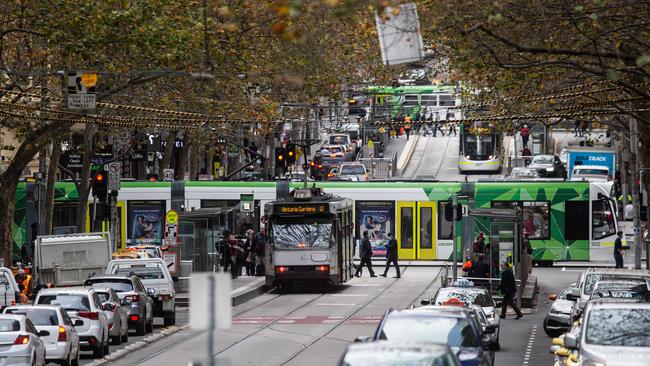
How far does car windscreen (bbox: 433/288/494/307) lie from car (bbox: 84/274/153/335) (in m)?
7.57

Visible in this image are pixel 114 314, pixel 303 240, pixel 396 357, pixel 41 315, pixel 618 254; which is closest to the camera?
pixel 396 357

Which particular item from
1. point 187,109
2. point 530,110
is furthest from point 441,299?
point 187,109

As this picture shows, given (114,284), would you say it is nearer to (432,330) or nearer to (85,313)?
(85,313)

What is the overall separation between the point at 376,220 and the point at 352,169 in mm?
29871

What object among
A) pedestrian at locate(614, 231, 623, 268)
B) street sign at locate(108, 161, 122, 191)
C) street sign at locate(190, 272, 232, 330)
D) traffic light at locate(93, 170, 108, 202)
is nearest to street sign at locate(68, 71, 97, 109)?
traffic light at locate(93, 170, 108, 202)

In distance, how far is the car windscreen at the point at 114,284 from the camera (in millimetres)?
32938

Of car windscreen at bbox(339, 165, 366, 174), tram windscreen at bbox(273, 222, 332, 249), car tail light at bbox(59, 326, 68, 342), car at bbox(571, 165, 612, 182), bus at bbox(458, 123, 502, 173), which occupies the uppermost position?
bus at bbox(458, 123, 502, 173)

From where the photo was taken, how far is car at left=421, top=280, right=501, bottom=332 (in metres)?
28.6

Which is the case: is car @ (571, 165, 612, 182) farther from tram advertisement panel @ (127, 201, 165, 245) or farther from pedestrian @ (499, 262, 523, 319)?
pedestrian @ (499, 262, 523, 319)

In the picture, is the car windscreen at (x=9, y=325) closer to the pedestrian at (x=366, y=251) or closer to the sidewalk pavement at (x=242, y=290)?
the sidewalk pavement at (x=242, y=290)

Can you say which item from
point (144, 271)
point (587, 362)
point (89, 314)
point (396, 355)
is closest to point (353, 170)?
point (144, 271)

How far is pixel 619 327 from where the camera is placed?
19.2m

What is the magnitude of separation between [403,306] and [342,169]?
46955 mm

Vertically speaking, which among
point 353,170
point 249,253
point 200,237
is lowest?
point 249,253
